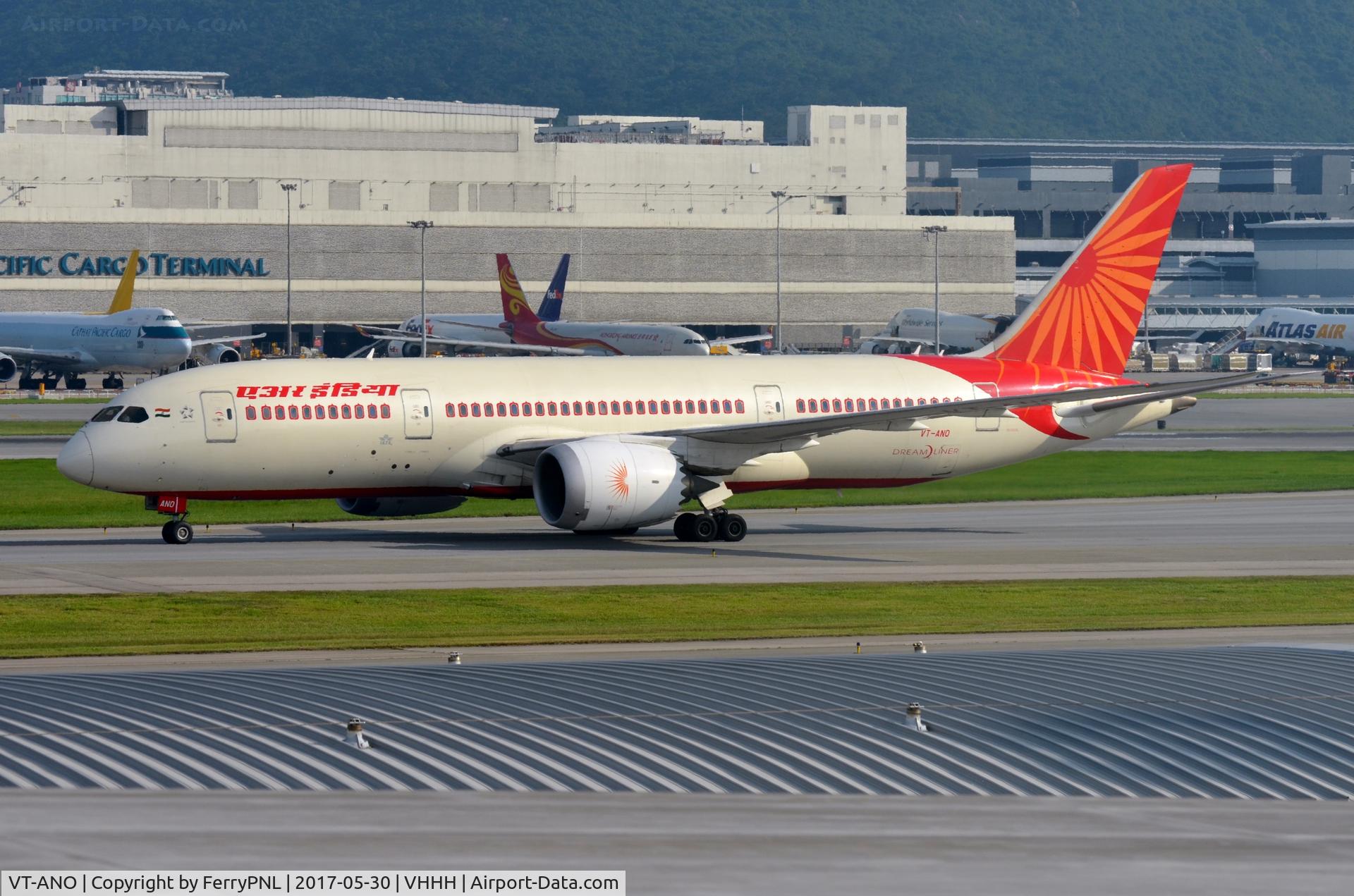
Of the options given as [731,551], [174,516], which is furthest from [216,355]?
[731,551]

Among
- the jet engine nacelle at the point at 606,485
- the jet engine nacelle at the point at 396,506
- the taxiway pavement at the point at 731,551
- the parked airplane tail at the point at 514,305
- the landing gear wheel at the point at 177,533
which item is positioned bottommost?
the taxiway pavement at the point at 731,551

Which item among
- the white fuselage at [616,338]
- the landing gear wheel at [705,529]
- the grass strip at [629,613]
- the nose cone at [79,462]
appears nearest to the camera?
the grass strip at [629,613]

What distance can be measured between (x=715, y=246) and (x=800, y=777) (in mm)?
177529

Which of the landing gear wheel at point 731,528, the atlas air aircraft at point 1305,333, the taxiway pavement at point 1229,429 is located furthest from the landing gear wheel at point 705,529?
the atlas air aircraft at point 1305,333

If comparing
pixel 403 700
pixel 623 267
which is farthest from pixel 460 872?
pixel 623 267

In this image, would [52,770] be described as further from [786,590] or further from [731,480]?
[731,480]

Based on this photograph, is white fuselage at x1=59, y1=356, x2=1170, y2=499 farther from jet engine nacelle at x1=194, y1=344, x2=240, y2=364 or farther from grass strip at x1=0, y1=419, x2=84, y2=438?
jet engine nacelle at x1=194, y1=344, x2=240, y2=364

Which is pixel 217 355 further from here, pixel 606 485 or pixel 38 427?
pixel 606 485

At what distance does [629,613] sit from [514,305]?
388ft

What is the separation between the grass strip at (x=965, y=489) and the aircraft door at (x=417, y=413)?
775cm

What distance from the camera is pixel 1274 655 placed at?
2241 centimetres

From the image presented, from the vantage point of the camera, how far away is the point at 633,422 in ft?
152

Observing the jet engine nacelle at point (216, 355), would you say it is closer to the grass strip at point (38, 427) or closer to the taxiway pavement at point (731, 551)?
the grass strip at point (38, 427)

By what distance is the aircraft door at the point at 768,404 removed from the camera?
47344mm
